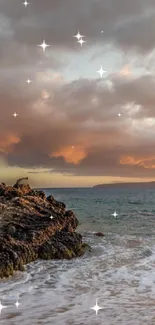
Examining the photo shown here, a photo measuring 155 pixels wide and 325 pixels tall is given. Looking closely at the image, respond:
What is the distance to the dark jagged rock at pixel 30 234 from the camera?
710 inches

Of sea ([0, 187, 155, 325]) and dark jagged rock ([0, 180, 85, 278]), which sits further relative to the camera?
dark jagged rock ([0, 180, 85, 278])

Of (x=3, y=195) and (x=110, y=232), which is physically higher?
(x=3, y=195)

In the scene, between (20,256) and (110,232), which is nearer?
(20,256)

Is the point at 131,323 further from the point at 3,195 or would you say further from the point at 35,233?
the point at 3,195

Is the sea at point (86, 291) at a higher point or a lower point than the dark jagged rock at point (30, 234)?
lower

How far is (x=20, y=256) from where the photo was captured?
1859 cm

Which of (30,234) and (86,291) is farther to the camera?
(30,234)

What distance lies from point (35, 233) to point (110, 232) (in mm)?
13711

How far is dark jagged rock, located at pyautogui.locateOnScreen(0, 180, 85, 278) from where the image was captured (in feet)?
59.2

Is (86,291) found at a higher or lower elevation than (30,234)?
lower

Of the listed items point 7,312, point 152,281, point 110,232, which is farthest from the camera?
point 110,232

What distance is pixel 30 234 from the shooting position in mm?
21141

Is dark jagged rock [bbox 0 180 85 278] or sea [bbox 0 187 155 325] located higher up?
dark jagged rock [bbox 0 180 85 278]

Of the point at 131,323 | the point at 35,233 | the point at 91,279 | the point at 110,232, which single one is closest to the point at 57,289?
the point at 91,279
